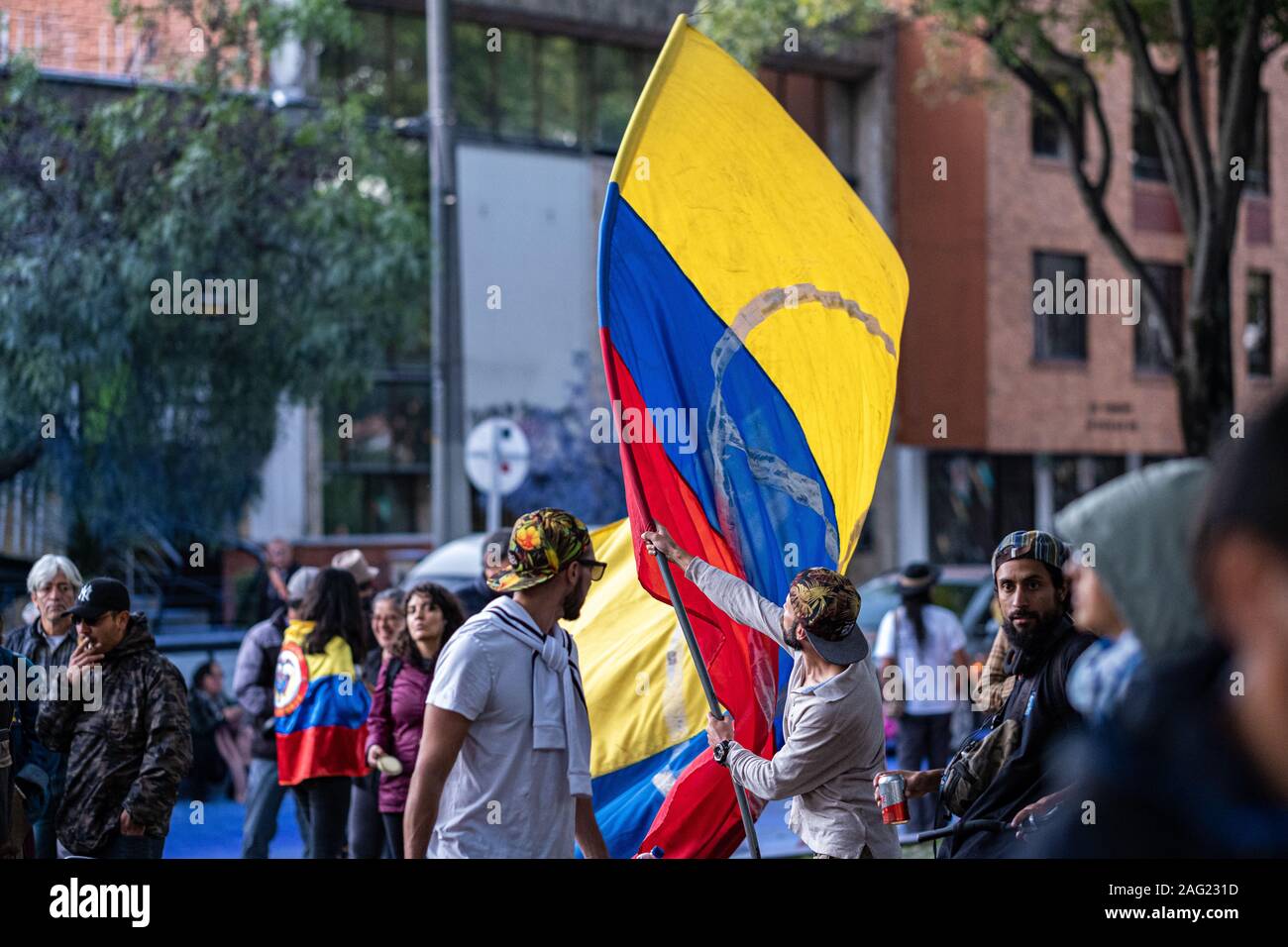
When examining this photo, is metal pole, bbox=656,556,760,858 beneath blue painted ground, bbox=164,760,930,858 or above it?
above

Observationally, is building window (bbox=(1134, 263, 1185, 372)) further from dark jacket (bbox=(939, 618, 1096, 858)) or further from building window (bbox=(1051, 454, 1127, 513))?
dark jacket (bbox=(939, 618, 1096, 858))

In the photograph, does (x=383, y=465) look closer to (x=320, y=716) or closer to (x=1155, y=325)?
(x=1155, y=325)

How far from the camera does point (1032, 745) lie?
166 inches

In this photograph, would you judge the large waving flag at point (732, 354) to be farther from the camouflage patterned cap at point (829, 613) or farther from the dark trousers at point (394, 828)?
the dark trousers at point (394, 828)

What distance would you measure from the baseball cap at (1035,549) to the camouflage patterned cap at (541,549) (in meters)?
1.25

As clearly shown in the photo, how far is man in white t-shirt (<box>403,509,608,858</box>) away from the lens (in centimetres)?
416

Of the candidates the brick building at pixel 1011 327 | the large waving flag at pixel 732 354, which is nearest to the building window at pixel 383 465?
the brick building at pixel 1011 327

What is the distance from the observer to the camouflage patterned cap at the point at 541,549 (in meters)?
4.35

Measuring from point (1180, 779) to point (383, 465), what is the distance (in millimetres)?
23379

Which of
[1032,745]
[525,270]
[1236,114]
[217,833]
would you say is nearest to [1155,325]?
[525,270]

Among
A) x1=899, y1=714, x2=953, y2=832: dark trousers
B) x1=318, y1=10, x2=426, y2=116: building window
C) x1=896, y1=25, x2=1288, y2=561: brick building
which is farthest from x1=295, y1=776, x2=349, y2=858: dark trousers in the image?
x1=896, y1=25, x2=1288, y2=561: brick building

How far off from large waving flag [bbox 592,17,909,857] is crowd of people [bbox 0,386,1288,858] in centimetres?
22
